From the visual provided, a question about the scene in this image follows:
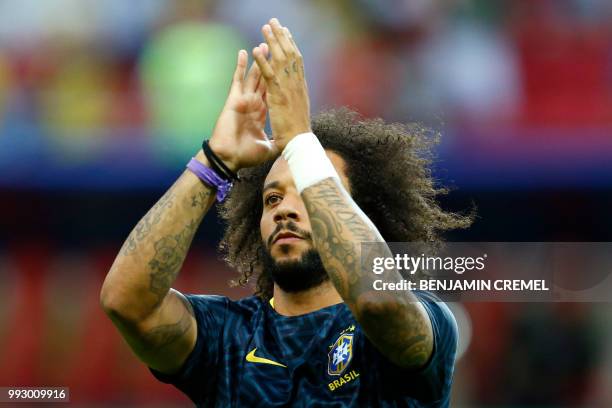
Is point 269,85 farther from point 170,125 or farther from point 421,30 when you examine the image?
point 421,30

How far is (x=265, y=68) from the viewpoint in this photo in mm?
2805

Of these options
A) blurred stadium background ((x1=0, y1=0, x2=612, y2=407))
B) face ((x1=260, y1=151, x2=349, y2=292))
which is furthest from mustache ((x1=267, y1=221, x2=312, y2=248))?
blurred stadium background ((x1=0, y1=0, x2=612, y2=407))

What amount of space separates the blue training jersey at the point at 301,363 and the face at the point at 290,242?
0.39ft

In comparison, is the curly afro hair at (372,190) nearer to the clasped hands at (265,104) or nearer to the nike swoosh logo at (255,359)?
the nike swoosh logo at (255,359)

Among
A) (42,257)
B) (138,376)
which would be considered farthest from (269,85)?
(42,257)

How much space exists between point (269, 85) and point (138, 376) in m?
4.21

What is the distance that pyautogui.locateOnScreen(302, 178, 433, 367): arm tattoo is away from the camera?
254 cm

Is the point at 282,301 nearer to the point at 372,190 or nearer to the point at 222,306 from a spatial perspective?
the point at 222,306

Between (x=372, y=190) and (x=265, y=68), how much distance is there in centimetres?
89

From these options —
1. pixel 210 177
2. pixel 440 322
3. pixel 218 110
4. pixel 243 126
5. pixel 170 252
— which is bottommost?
pixel 440 322

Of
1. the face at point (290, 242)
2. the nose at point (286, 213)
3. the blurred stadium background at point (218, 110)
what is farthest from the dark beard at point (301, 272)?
the blurred stadium background at point (218, 110)

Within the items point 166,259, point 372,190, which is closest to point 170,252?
point 166,259

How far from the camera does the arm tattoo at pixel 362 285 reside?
254 centimetres

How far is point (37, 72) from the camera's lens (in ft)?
24.7
